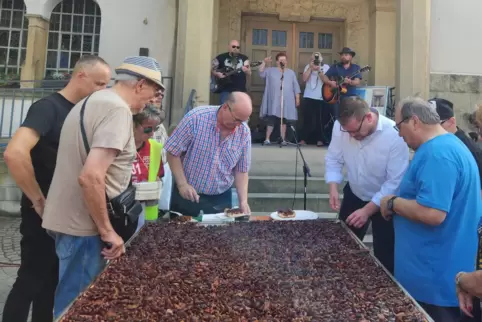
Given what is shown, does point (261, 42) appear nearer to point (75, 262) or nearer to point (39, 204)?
point (39, 204)

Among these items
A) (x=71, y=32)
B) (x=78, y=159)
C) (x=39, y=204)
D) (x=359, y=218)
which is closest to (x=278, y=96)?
(x=359, y=218)

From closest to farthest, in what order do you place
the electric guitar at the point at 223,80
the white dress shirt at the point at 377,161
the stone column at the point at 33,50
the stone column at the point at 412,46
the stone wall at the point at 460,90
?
the white dress shirt at the point at 377,161
the stone column at the point at 412,46
the electric guitar at the point at 223,80
the stone wall at the point at 460,90
the stone column at the point at 33,50

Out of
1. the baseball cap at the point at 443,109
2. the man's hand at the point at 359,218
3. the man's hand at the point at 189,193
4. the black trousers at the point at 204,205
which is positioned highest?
the baseball cap at the point at 443,109

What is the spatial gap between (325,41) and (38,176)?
917 cm

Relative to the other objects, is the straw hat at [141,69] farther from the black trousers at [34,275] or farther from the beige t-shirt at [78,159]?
the black trousers at [34,275]

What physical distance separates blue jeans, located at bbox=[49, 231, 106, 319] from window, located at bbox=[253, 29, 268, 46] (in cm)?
872

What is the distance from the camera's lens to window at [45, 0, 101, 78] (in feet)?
33.1

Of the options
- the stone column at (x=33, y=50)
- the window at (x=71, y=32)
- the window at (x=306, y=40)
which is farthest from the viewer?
the window at (x=306, y=40)

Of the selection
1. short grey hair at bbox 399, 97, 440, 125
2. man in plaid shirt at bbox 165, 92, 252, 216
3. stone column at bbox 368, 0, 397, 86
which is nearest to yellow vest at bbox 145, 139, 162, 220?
man in plaid shirt at bbox 165, 92, 252, 216

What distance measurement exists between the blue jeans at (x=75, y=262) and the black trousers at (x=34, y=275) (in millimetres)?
447

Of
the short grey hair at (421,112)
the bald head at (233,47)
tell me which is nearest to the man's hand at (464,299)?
the short grey hair at (421,112)

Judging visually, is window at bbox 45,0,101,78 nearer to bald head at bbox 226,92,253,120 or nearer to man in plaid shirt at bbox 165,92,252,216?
man in plaid shirt at bbox 165,92,252,216

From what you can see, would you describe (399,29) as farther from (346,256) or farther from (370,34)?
(346,256)

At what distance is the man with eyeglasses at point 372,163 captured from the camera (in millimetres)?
3045
